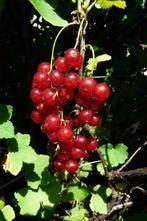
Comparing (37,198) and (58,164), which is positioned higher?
(58,164)

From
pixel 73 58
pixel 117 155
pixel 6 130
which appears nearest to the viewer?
pixel 73 58

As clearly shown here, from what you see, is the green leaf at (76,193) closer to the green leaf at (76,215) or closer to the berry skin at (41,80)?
the green leaf at (76,215)

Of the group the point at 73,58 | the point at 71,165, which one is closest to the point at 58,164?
the point at 71,165

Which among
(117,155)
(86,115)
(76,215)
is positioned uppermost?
(86,115)

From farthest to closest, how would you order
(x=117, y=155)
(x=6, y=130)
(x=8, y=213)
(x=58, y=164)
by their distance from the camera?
(x=117, y=155) → (x=8, y=213) → (x=6, y=130) → (x=58, y=164)

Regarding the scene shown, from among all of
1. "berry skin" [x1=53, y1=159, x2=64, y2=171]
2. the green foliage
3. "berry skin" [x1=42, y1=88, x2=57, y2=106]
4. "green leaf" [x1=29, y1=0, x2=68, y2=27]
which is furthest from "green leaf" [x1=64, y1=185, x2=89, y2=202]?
"green leaf" [x1=29, y1=0, x2=68, y2=27]

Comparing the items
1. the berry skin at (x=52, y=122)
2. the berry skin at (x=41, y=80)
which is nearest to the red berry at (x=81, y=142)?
the berry skin at (x=52, y=122)

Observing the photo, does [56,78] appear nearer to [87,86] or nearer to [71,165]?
[87,86]
